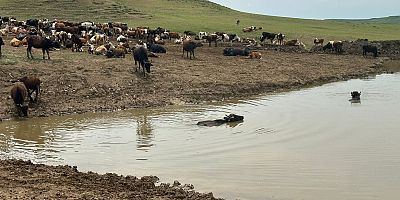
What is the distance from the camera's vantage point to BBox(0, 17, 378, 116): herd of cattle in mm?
23609

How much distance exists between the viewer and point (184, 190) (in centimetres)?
969

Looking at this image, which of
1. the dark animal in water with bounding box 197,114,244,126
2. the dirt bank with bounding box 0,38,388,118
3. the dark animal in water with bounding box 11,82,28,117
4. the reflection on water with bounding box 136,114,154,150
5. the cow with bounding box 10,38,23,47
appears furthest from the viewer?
the cow with bounding box 10,38,23,47

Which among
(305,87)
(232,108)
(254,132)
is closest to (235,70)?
(305,87)

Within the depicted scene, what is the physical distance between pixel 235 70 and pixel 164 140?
13.8 m

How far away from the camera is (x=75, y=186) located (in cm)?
964

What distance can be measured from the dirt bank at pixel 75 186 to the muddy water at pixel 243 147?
0.61 m

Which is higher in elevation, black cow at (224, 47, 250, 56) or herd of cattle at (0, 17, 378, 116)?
herd of cattle at (0, 17, 378, 116)

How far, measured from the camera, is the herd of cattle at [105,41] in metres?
23.6

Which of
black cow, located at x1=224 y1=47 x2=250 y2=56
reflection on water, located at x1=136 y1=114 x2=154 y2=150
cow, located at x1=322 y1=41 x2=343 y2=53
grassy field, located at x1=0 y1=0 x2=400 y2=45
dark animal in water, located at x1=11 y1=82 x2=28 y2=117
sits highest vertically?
grassy field, located at x1=0 y1=0 x2=400 y2=45

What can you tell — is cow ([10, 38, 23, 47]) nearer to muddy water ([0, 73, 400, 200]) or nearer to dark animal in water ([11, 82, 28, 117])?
dark animal in water ([11, 82, 28, 117])

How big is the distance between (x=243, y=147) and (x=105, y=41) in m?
21.5

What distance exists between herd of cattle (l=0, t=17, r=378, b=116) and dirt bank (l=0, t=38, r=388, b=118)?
0.59 metres

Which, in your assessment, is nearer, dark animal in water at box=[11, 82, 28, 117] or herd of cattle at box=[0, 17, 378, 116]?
dark animal in water at box=[11, 82, 28, 117]

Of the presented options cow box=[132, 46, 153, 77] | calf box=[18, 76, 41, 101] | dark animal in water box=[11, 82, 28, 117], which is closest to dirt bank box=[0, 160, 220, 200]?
dark animal in water box=[11, 82, 28, 117]
